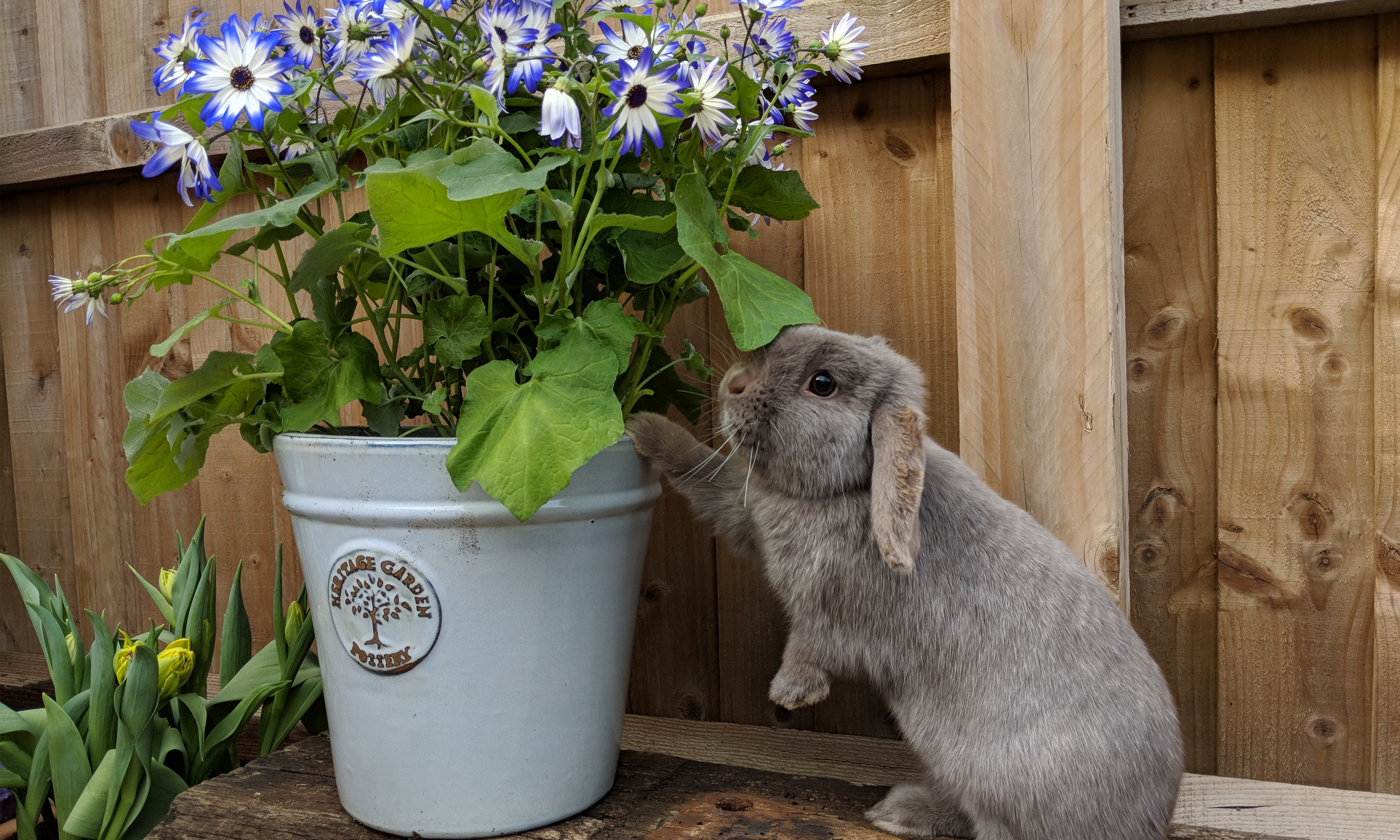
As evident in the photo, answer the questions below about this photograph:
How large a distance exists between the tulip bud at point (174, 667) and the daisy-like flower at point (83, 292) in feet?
1.53

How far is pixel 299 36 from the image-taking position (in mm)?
1018

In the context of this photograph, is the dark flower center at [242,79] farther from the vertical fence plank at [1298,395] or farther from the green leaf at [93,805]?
the vertical fence plank at [1298,395]

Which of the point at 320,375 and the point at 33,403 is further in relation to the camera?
the point at 33,403

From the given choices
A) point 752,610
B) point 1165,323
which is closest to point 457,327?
point 752,610

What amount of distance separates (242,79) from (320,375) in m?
0.32

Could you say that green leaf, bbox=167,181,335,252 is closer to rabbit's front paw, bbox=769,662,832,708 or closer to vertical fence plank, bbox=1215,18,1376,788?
rabbit's front paw, bbox=769,662,832,708

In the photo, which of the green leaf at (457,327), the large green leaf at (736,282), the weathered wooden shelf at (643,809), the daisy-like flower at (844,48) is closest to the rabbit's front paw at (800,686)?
the weathered wooden shelf at (643,809)

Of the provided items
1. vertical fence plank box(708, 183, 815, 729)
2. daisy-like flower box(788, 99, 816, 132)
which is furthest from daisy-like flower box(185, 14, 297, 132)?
vertical fence plank box(708, 183, 815, 729)

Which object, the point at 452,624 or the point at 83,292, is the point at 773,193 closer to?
the point at 452,624

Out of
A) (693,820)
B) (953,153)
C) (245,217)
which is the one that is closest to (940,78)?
(953,153)

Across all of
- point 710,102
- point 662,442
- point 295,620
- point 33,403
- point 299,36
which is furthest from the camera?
point 33,403

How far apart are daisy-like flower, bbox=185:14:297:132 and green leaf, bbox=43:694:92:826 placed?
31.2 inches

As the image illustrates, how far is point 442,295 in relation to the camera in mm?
1096

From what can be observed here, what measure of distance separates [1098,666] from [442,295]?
0.88 m
